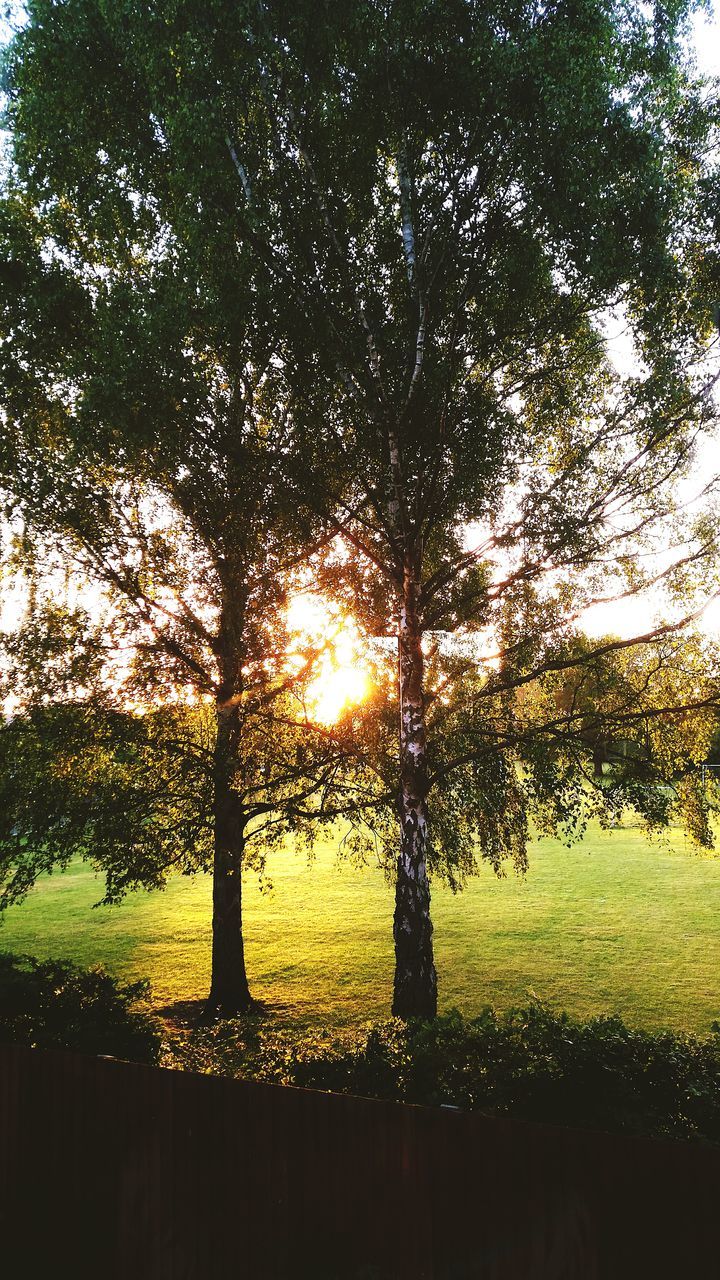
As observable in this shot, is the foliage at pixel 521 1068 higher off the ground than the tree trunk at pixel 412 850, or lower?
lower

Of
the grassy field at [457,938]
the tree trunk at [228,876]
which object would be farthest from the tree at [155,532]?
the grassy field at [457,938]

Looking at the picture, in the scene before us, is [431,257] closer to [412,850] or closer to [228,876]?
[412,850]

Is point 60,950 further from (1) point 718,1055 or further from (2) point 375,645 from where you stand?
(1) point 718,1055

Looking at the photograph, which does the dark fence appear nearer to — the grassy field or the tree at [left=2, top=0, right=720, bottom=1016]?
the tree at [left=2, top=0, right=720, bottom=1016]

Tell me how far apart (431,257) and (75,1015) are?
40.6 ft

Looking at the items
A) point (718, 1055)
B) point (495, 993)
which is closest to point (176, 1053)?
point (718, 1055)

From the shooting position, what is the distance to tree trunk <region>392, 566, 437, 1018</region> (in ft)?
33.7

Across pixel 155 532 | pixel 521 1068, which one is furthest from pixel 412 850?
pixel 155 532

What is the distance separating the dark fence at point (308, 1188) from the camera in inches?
180

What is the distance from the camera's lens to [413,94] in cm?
921

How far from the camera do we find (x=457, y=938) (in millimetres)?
21328

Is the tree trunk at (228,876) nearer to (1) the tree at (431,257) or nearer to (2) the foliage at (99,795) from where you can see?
(2) the foliage at (99,795)

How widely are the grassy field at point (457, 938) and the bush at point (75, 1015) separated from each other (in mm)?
6745

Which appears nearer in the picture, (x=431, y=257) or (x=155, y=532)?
(x=431, y=257)
